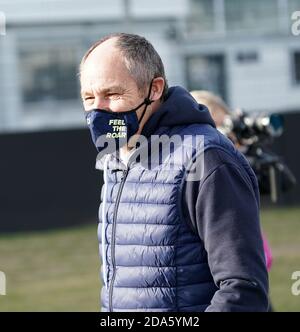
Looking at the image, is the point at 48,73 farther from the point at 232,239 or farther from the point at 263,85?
the point at 232,239

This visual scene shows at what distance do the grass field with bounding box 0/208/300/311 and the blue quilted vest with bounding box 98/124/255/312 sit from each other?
193 inches

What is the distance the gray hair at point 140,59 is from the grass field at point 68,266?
5023 millimetres

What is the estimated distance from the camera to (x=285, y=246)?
11555 mm

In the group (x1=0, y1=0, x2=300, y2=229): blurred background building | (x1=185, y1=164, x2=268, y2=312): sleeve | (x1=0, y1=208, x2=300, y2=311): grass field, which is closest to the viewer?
(x1=185, y1=164, x2=268, y2=312): sleeve

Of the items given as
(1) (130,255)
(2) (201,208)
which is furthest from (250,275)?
(1) (130,255)

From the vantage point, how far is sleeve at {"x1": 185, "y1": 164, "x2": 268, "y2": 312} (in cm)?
267

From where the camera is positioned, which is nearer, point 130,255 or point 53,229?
point 130,255

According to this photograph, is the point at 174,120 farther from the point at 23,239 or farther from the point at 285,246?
the point at 23,239

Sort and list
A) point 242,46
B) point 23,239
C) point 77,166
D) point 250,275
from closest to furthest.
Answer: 1. point 250,275
2. point 23,239
3. point 77,166
4. point 242,46

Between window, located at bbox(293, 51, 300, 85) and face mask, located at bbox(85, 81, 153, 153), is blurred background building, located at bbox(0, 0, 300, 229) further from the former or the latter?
face mask, located at bbox(85, 81, 153, 153)

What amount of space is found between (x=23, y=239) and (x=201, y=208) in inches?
418
